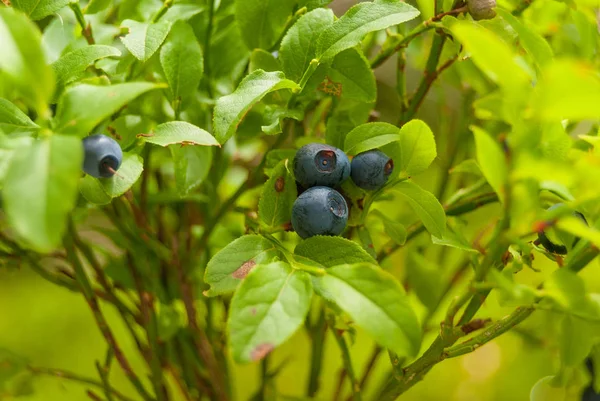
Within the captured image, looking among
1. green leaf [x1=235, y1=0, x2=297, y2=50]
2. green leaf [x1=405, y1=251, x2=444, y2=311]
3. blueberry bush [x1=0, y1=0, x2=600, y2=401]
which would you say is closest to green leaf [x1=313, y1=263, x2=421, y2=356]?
blueberry bush [x1=0, y1=0, x2=600, y2=401]

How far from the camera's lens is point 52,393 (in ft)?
4.42

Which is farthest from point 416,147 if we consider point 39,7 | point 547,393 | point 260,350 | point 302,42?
point 547,393

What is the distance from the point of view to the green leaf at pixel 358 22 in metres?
0.57

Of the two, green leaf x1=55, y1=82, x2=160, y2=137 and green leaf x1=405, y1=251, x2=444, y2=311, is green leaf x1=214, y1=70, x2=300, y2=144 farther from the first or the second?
green leaf x1=405, y1=251, x2=444, y2=311

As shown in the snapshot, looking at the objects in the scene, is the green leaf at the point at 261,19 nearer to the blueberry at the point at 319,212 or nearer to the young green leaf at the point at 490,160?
the blueberry at the point at 319,212

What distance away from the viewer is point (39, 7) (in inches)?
23.8

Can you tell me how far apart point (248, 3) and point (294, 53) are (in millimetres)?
110

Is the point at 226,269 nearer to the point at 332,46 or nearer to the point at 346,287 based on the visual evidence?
the point at 346,287

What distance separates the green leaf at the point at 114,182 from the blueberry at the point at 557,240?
37 centimetres

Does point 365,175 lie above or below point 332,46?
below

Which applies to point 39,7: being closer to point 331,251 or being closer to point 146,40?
point 146,40

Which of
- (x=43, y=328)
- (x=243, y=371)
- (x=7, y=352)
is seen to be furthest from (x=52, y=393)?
(x=7, y=352)

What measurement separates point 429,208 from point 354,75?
169 mm

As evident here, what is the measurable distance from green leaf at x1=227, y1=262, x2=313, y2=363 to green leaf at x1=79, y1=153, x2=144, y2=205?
0.15 meters
